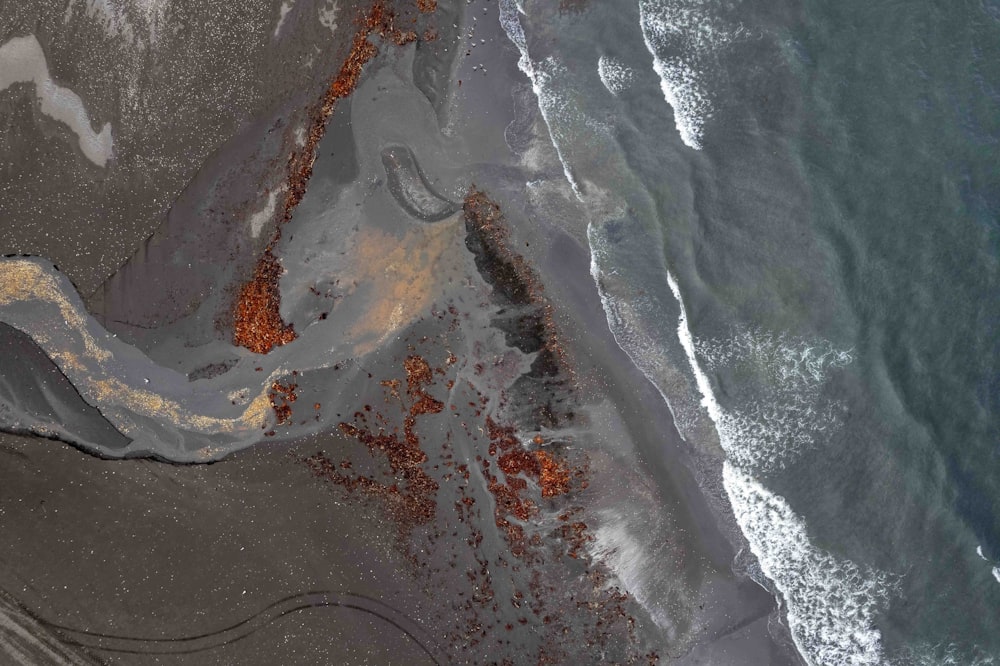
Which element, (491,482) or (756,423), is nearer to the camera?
(491,482)

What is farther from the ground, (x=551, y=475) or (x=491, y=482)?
(x=551, y=475)

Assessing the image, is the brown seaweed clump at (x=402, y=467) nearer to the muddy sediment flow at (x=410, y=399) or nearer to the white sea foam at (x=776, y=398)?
the muddy sediment flow at (x=410, y=399)

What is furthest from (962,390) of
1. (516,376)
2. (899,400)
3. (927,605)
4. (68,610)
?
(68,610)

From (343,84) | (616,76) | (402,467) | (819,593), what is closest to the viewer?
(402,467)

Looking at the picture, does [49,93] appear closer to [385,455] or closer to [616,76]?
[385,455]

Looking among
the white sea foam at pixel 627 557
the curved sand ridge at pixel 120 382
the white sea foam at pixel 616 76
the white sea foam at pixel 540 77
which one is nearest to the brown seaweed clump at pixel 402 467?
the curved sand ridge at pixel 120 382

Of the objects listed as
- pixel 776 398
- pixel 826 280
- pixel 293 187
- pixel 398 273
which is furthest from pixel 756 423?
pixel 293 187
